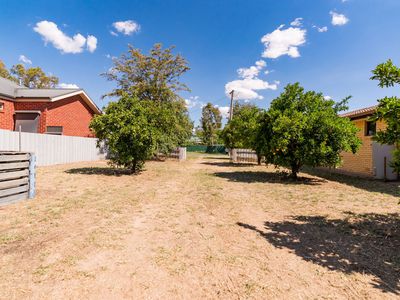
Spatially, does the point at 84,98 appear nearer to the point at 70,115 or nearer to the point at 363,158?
the point at 70,115

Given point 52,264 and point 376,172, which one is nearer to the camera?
point 52,264

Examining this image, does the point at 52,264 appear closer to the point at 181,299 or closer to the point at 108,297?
the point at 108,297

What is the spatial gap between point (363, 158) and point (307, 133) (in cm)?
637

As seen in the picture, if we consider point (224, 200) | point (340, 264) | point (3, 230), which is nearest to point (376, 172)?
point (224, 200)

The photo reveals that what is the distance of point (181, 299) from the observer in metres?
2.60

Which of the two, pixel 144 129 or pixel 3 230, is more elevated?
Result: pixel 144 129

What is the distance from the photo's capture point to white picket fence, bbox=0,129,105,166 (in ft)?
40.4

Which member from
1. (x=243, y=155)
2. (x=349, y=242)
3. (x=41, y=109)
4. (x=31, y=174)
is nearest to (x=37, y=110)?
(x=41, y=109)

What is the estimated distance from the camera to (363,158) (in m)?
14.4

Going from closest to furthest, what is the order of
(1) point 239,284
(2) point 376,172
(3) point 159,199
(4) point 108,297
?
(4) point 108,297 < (1) point 239,284 < (3) point 159,199 < (2) point 376,172

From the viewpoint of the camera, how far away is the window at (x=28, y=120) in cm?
1911

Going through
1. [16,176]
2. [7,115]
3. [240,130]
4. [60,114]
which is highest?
[60,114]

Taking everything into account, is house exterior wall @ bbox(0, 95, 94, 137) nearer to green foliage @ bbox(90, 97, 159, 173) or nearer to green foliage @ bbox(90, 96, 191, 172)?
green foliage @ bbox(90, 96, 191, 172)

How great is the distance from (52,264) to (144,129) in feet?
28.8
